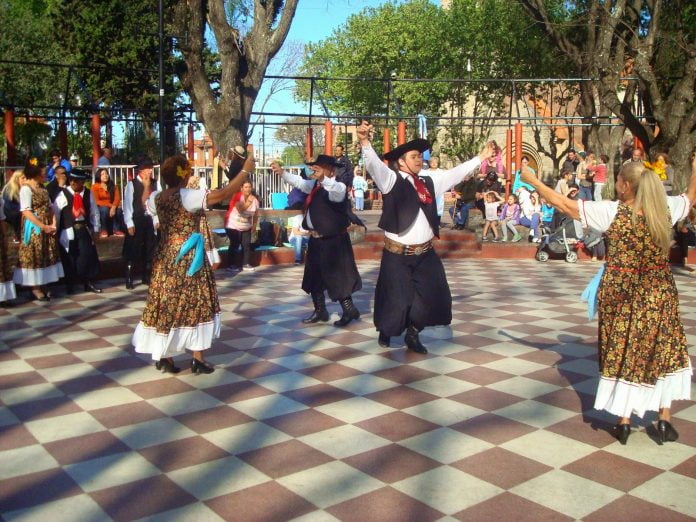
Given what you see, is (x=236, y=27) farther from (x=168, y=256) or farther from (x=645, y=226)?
(x=645, y=226)

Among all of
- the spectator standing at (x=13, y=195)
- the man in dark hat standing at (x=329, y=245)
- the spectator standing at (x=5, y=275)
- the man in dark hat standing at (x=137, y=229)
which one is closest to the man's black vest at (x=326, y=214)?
the man in dark hat standing at (x=329, y=245)

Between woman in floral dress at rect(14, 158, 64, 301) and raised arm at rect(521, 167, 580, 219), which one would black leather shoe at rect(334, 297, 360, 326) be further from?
woman in floral dress at rect(14, 158, 64, 301)

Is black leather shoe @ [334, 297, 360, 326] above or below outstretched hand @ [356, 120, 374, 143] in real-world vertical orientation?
below

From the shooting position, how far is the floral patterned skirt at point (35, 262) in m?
9.77

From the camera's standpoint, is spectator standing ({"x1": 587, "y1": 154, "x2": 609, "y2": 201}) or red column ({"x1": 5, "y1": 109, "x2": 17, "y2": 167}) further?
spectator standing ({"x1": 587, "y1": 154, "x2": 609, "y2": 201})

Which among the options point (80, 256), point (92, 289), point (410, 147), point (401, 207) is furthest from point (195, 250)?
point (92, 289)

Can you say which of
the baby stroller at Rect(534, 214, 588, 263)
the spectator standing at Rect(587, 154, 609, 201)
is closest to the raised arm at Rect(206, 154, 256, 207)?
the baby stroller at Rect(534, 214, 588, 263)

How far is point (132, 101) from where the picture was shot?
101 ft

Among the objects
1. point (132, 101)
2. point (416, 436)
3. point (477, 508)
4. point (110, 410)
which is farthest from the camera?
point (132, 101)

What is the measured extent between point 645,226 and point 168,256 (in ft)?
11.4

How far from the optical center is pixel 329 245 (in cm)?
828

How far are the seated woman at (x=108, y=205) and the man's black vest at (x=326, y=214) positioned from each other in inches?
221

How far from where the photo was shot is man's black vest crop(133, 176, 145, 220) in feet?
35.3

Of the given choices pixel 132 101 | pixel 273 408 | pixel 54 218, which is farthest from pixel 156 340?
pixel 132 101
